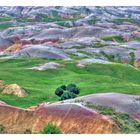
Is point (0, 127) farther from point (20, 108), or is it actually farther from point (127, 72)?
point (127, 72)

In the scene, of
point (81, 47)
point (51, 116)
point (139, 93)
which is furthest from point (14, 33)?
point (51, 116)

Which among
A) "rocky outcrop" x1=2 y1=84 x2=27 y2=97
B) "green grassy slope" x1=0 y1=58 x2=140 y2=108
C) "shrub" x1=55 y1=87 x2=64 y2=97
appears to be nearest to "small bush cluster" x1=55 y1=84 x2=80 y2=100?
"shrub" x1=55 y1=87 x2=64 y2=97

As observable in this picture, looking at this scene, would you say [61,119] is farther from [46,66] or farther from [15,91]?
[46,66]

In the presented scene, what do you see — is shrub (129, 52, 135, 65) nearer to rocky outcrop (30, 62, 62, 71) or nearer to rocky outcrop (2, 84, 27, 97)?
rocky outcrop (30, 62, 62, 71)

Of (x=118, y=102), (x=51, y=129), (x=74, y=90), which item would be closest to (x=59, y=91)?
(x=74, y=90)

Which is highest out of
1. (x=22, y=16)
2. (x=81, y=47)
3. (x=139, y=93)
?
(x=139, y=93)

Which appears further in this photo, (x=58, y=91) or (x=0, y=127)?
(x=58, y=91)
